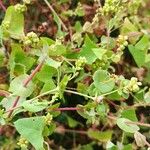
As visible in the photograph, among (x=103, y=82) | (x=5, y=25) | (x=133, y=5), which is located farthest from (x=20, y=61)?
(x=133, y=5)

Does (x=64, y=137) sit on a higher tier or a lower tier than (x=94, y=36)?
lower

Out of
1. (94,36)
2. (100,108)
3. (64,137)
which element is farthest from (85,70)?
(64,137)

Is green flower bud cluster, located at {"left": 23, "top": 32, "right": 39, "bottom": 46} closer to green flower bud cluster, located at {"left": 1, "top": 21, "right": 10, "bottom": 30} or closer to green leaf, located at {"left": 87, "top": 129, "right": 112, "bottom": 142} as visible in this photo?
green flower bud cluster, located at {"left": 1, "top": 21, "right": 10, "bottom": 30}

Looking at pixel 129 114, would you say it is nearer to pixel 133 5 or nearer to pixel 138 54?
pixel 138 54

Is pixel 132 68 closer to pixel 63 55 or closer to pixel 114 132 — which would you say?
pixel 114 132

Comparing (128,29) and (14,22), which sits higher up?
(14,22)

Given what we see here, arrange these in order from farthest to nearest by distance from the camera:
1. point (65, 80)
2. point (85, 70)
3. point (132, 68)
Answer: point (132, 68) → point (85, 70) → point (65, 80)

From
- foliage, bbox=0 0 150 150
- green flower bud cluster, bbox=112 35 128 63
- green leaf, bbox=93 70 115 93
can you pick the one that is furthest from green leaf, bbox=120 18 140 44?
green leaf, bbox=93 70 115 93
